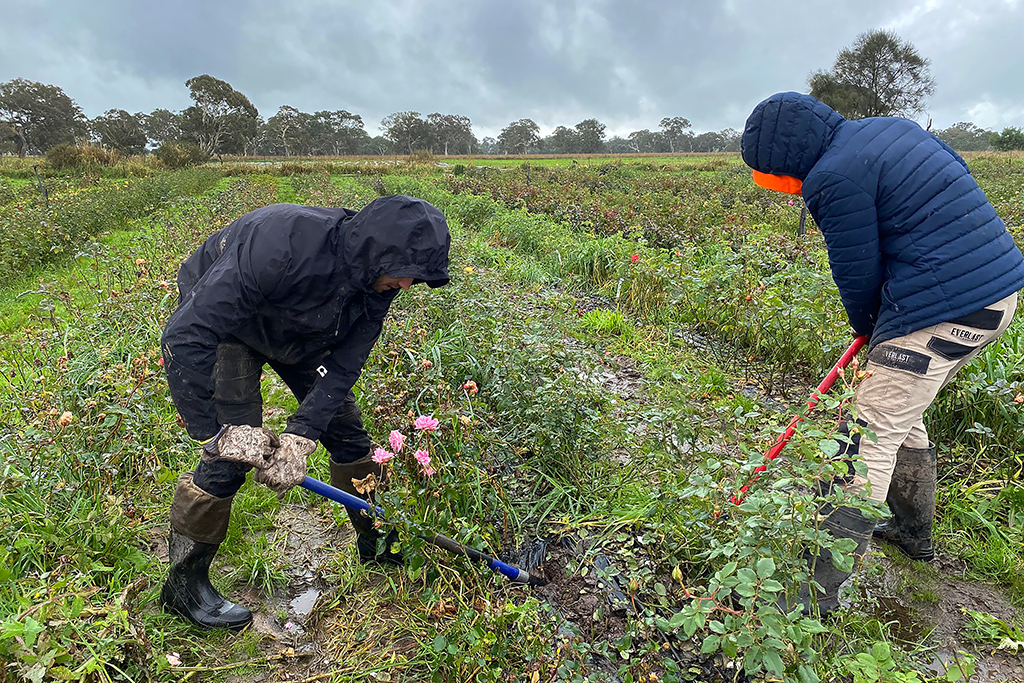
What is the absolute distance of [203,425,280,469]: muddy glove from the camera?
5.70 feet

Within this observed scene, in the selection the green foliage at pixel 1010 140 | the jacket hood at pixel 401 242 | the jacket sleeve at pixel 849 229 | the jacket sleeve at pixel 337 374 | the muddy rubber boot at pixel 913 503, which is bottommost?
the muddy rubber boot at pixel 913 503

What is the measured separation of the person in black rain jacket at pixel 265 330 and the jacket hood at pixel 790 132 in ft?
3.92

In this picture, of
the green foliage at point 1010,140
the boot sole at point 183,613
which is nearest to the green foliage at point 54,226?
the boot sole at point 183,613

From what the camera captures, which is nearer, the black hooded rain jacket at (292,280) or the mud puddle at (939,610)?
the black hooded rain jacket at (292,280)

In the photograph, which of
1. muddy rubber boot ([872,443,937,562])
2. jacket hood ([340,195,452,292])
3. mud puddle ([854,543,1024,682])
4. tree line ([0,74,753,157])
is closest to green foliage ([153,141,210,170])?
tree line ([0,74,753,157])

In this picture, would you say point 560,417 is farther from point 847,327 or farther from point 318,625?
point 847,327

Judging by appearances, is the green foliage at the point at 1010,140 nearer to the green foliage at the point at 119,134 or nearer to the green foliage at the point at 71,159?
the green foliage at the point at 71,159

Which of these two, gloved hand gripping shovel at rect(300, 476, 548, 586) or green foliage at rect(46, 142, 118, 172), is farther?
green foliage at rect(46, 142, 118, 172)

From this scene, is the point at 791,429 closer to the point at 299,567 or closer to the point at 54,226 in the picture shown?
the point at 299,567

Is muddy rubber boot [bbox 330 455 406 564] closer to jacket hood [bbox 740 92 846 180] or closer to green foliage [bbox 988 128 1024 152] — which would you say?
jacket hood [bbox 740 92 846 180]

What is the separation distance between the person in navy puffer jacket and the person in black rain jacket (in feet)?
4.23

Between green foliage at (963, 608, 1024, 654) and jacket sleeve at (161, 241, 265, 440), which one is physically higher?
jacket sleeve at (161, 241, 265, 440)

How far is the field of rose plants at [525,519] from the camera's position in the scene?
1.63 meters

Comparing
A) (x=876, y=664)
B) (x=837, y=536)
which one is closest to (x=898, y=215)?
(x=837, y=536)
